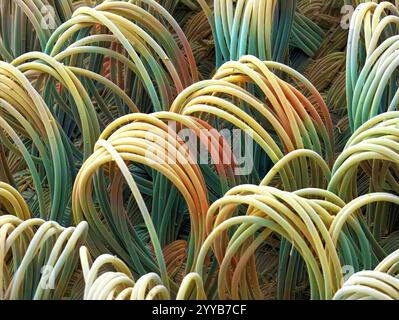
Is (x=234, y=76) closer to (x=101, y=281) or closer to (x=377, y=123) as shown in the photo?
(x=377, y=123)

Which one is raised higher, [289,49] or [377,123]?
[289,49]

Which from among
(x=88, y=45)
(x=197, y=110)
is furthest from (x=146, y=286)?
(x=88, y=45)

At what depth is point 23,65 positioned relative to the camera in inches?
60.4

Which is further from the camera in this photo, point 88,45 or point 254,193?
point 88,45

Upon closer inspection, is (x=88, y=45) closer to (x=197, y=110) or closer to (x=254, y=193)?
(x=197, y=110)

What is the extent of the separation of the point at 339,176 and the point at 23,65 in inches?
19.8

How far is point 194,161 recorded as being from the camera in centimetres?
141

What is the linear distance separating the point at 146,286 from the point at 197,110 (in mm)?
311

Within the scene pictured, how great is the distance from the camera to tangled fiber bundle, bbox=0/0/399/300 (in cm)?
129

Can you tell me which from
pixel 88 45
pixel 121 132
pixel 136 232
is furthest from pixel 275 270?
pixel 88 45

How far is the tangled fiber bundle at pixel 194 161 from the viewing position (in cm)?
129
